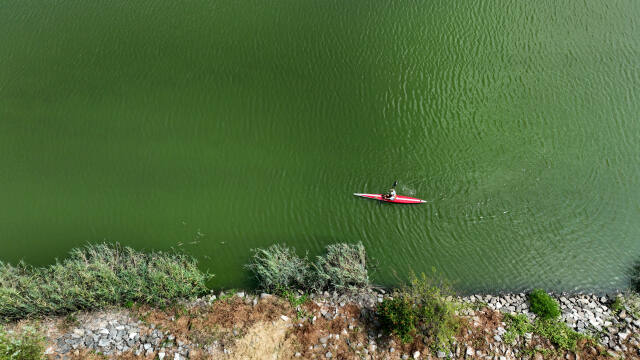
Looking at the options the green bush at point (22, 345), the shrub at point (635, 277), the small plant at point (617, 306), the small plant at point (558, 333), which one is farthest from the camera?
A: the shrub at point (635, 277)

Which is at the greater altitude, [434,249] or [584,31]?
[584,31]

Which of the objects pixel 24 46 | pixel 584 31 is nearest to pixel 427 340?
pixel 584 31

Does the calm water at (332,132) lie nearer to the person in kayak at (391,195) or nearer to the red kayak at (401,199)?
the red kayak at (401,199)

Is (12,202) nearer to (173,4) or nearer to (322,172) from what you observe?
(173,4)

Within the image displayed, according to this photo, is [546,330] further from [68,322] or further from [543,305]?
[68,322]

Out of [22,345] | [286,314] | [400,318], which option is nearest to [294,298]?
[286,314]

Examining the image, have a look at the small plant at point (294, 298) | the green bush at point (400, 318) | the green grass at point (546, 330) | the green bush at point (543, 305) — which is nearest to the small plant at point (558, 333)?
the green grass at point (546, 330)
